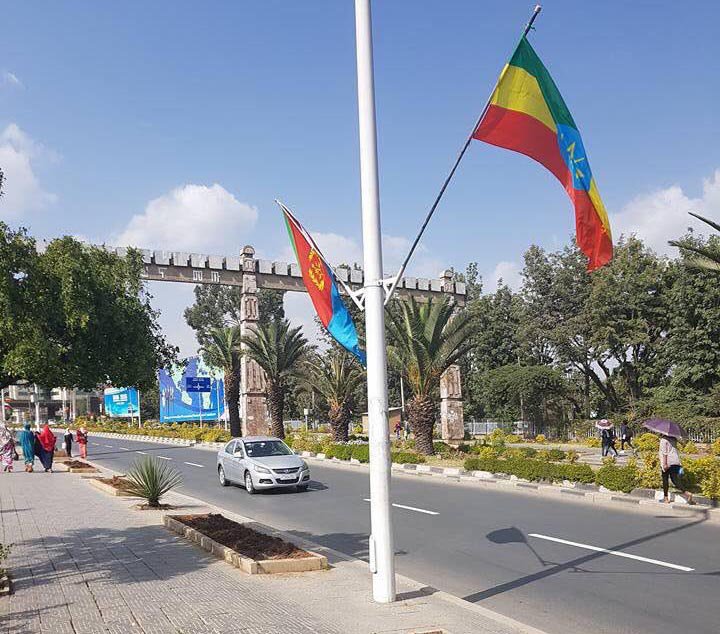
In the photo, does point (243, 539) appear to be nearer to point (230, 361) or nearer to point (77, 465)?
point (77, 465)

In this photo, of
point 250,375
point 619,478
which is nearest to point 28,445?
point 250,375

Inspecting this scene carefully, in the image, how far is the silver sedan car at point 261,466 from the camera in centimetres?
2048

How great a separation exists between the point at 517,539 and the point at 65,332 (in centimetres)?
800

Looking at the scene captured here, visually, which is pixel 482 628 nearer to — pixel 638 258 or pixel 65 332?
pixel 65 332

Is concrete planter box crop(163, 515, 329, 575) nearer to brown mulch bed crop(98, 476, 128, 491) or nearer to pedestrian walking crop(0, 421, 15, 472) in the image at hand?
brown mulch bed crop(98, 476, 128, 491)

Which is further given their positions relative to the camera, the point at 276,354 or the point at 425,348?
the point at 276,354

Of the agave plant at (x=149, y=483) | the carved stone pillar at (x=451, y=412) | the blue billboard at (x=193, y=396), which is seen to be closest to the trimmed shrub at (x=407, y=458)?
the agave plant at (x=149, y=483)

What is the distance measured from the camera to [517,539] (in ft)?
41.9

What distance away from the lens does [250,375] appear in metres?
43.0

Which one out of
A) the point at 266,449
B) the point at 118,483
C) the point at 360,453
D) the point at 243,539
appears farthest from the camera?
the point at 360,453

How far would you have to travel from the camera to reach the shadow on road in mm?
9125

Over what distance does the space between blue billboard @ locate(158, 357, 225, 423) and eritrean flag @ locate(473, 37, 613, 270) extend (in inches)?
2214

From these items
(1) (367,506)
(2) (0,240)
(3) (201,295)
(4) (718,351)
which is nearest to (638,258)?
(4) (718,351)

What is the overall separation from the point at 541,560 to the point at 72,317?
7305 millimetres
